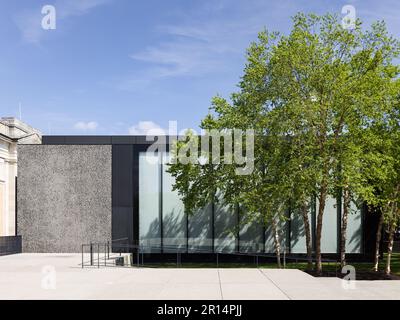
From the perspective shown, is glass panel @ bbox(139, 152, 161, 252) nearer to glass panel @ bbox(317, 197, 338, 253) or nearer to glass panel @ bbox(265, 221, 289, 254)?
glass panel @ bbox(265, 221, 289, 254)

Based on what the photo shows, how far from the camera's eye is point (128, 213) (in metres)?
29.6

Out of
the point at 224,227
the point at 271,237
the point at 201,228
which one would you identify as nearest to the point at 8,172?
the point at 201,228

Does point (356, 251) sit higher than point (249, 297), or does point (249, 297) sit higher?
point (249, 297)

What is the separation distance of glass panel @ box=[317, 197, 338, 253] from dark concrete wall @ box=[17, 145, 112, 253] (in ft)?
44.3

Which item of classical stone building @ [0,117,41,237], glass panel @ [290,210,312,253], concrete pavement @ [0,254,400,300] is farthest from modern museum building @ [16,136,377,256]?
concrete pavement @ [0,254,400,300]

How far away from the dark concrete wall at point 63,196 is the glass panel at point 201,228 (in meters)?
5.19

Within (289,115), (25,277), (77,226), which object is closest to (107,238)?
(77,226)

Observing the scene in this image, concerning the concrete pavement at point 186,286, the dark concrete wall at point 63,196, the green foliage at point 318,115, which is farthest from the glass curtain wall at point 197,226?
the concrete pavement at point 186,286

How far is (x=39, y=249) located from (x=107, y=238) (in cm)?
430

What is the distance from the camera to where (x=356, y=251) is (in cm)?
2986

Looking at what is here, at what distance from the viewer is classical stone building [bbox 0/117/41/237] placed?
30266 millimetres

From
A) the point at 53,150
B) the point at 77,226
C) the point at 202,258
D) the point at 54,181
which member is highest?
the point at 53,150

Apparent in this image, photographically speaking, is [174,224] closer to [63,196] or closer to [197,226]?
[197,226]
